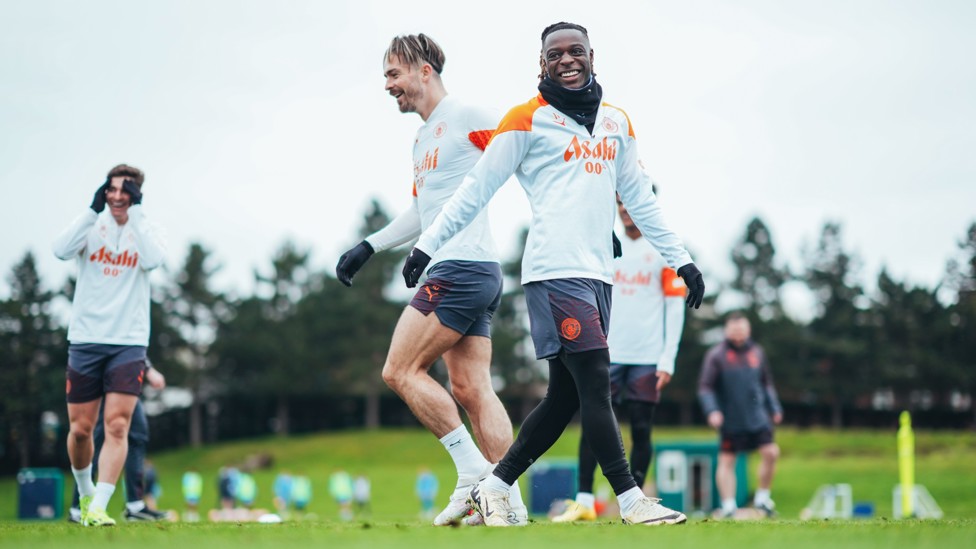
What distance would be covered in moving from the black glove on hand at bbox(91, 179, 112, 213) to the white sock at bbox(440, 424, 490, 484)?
361 centimetres

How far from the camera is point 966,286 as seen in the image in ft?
91.6

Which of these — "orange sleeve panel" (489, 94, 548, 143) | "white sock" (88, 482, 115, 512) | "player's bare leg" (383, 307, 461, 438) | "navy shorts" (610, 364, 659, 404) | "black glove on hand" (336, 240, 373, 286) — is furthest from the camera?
"navy shorts" (610, 364, 659, 404)

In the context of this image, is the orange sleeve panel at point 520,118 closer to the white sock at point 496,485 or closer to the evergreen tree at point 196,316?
the white sock at point 496,485

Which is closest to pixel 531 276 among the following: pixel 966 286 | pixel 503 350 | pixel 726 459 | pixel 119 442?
pixel 119 442

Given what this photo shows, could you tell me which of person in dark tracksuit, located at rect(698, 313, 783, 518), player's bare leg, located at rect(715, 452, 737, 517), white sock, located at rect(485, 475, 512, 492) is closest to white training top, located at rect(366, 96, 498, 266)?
white sock, located at rect(485, 475, 512, 492)

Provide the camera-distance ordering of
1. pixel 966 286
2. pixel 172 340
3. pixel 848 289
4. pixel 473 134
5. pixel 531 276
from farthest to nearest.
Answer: pixel 848 289 < pixel 172 340 < pixel 966 286 < pixel 473 134 < pixel 531 276

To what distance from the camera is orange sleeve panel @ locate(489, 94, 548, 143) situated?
5.64 metres

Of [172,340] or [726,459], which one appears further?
[172,340]

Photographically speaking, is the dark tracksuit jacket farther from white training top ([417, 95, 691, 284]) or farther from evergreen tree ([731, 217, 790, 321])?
evergreen tree ([731, 217, 790, 321])

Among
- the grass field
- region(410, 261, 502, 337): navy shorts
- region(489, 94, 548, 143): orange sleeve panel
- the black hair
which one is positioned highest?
the black hair

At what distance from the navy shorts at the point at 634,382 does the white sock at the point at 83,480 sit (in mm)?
4421

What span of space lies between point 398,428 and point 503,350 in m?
13.2

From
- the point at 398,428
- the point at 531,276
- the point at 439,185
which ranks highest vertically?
the point at 439,185

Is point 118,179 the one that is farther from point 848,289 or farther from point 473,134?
point 848,289
